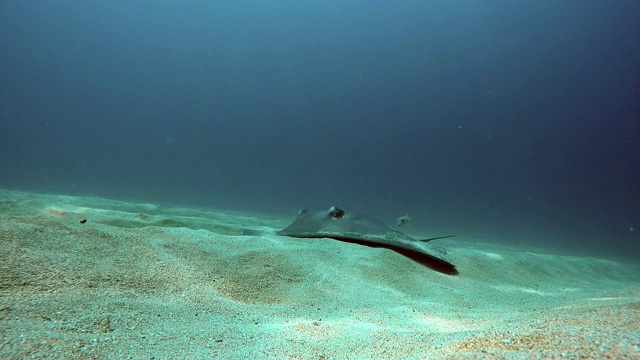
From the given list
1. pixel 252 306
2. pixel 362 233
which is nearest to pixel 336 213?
pixel 362 233

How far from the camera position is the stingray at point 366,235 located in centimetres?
394

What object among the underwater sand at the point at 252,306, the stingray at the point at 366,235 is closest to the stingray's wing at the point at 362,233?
the stingray at the point at 366,235

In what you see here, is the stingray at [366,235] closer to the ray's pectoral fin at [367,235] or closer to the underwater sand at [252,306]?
the ray's pectoral fin at [367,235]

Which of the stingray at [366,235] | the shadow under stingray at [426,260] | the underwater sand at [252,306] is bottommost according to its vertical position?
the underwater sand at [252,306]

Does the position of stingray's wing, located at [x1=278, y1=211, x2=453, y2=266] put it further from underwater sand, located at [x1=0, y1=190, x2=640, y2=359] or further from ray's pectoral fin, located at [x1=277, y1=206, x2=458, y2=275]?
underwater sand, located at [x1=0, y1=190, x2=640, y2=359]

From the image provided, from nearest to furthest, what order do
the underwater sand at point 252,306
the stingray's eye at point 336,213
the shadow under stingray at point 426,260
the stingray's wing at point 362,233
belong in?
the underwater sand at point 252,306
the shadow under stingray at point 426,260
the stingray's wing at point 362,233
the stingray's eye at point 336,213

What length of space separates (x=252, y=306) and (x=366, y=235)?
234 centimetres

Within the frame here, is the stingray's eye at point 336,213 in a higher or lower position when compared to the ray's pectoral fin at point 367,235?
higher

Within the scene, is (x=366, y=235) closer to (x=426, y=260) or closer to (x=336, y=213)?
(x=336, y=213)

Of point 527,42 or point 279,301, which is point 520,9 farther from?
point 279,301

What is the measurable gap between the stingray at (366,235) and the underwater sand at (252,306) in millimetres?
297

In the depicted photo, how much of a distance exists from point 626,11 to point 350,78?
47.6 m

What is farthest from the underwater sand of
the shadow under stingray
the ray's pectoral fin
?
the ray's pectoral fin

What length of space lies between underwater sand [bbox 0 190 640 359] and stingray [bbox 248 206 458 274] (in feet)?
0.97
